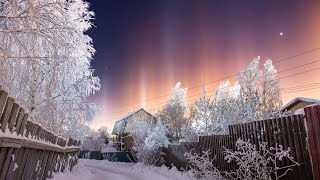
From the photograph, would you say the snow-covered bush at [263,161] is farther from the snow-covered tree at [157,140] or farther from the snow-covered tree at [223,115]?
the snow-covered tree at [223,115]

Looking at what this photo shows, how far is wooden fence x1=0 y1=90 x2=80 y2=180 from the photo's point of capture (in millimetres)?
3338

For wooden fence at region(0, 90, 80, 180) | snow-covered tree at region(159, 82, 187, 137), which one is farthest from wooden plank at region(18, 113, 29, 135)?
snow-covered tree at region(159, 82, 187, 137)

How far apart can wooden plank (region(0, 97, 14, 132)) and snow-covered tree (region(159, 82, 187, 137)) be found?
124ft

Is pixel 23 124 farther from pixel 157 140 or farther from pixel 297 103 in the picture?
pixel 297 103

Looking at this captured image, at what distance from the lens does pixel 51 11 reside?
12.9ft

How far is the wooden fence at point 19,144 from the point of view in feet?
11.0

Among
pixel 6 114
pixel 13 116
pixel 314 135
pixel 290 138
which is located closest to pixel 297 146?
pixel 290 138

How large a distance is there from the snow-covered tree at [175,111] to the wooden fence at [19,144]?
35386mm

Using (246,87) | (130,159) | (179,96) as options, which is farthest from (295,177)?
(179,96)

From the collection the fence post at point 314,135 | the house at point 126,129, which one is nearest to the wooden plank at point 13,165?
the fence post at point 314,135

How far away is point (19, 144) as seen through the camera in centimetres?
381

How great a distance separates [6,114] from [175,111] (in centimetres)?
3984

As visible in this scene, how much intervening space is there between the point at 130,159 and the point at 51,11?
22533mm

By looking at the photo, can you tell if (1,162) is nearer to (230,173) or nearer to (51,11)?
(51,11)
